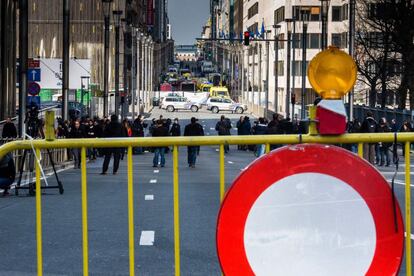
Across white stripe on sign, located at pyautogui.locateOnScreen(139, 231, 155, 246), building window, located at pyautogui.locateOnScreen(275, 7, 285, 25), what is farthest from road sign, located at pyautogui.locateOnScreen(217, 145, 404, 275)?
building window, located at pyautogui.locateOnScreen(275, 7, 285, 25)

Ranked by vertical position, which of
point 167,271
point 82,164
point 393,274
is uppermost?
point 82,164

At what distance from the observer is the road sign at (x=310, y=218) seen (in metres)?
4.52

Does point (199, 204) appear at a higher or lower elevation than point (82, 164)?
lower

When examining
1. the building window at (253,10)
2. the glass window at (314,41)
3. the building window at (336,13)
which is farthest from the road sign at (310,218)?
the building window at (253,10)

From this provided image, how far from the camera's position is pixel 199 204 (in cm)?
1564

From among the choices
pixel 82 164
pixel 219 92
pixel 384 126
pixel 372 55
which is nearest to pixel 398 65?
pixel 372 55

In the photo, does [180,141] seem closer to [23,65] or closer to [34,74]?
[23,65]

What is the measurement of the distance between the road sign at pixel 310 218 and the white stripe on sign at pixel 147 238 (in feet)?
24.8

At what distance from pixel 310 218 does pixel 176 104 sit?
126651mm

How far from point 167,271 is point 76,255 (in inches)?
36.1

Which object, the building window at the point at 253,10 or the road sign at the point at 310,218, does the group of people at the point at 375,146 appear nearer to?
the road sign at the point at 310,218

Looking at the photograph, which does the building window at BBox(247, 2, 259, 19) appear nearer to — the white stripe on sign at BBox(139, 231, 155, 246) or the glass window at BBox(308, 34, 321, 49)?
the glass window at BBox(308, 34, 321, 49)

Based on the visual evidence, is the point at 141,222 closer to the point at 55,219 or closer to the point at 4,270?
the point at 55,219

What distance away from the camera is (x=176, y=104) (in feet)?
430
